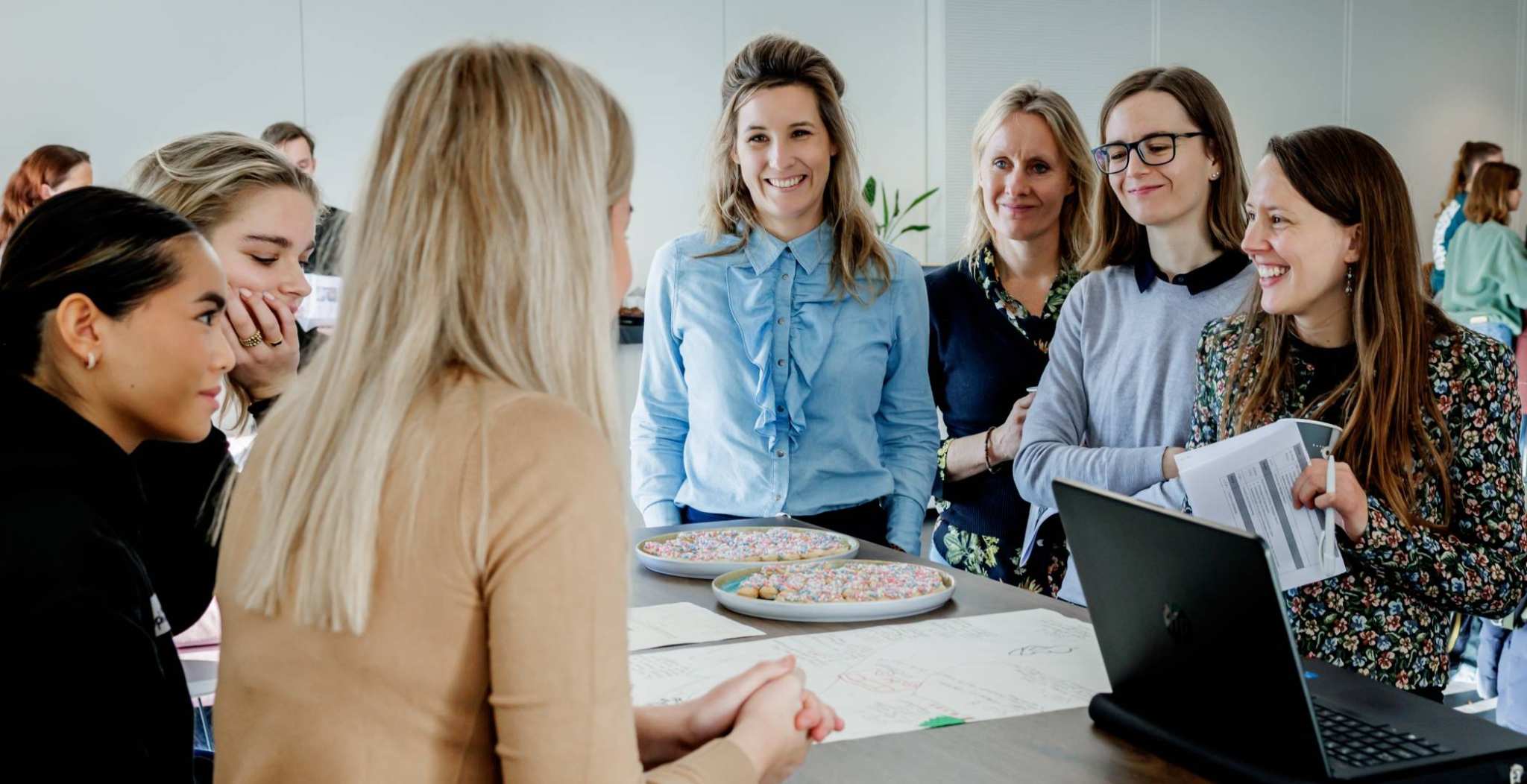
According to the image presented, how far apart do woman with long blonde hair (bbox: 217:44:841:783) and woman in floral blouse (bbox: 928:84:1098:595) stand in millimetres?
1502

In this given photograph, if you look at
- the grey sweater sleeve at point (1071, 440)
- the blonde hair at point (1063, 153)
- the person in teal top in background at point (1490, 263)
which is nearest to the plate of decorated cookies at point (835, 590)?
the grey sweater sleeve at point (1071, 440)

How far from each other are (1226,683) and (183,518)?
133 cm

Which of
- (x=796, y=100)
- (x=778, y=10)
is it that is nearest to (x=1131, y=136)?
(x=796, y=100)

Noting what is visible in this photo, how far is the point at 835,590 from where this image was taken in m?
1.71

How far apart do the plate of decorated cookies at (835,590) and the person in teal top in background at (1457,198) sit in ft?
21.0

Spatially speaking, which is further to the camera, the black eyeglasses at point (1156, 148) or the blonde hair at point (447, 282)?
the black eyeglasses at point (1156, 148)

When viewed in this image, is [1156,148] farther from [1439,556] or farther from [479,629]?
[479,629]

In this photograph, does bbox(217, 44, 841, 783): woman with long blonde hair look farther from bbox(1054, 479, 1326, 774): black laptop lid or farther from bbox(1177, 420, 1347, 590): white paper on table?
bbox(1177, 420, 1347, 590): white paper on table

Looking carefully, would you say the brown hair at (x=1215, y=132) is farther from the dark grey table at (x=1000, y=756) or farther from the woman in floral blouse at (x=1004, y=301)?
the dark grey table at (x=1000, y=756)

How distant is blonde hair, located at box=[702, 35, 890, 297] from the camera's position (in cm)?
246

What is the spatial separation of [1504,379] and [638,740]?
128 cm

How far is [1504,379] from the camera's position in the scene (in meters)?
1.76

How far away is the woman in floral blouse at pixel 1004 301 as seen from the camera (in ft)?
8.12

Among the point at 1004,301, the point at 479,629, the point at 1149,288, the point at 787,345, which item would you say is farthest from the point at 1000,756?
the point at 1004,301
